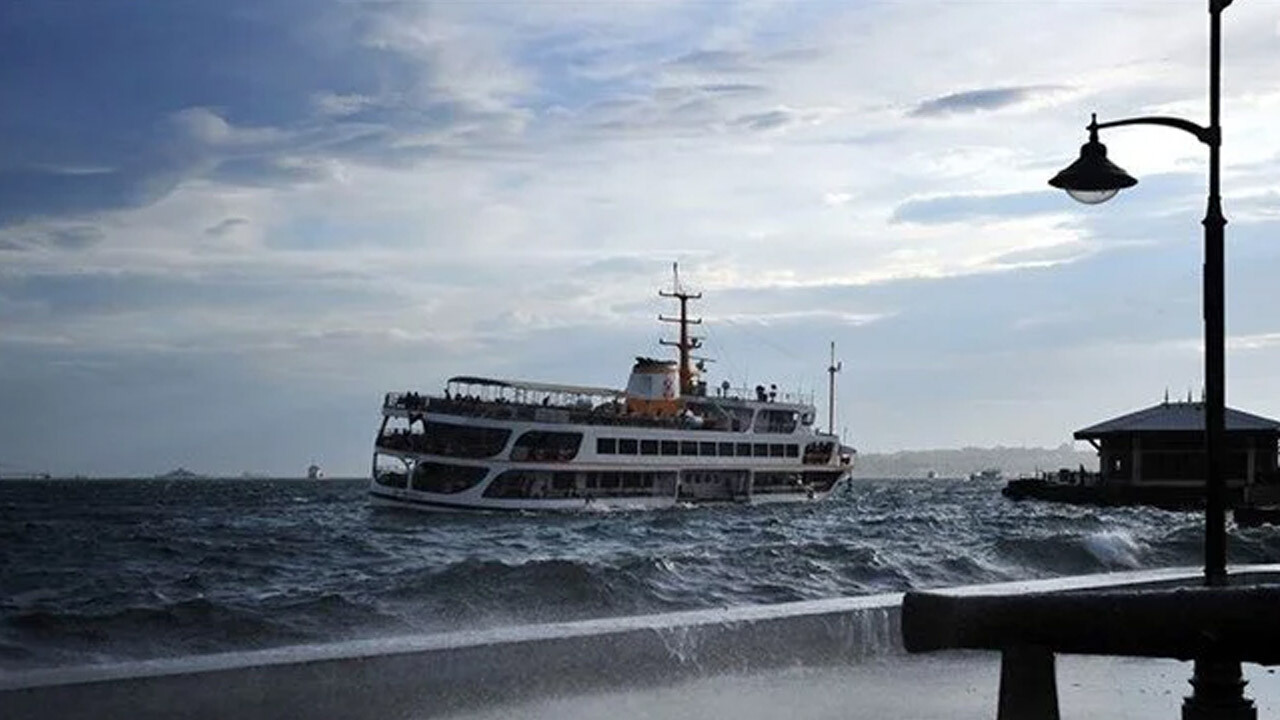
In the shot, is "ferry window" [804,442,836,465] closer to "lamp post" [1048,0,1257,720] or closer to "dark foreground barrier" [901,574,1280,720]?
"lamp post" [1048,0,1257,720]

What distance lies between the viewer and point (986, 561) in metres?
29.9

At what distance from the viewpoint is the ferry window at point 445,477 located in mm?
57531

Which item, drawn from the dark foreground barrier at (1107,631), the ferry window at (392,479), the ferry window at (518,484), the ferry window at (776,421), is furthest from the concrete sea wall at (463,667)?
the ferry window at (776,421)

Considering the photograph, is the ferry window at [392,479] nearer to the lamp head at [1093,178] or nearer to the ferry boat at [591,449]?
the ferry boat at [591,449]

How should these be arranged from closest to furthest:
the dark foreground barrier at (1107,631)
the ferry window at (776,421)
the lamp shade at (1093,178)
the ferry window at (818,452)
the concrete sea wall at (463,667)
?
1. the dark foreground barrier at (1107,631)
2. the concrete sea wall at (463,667)
3. the lamp shade at (1093,178)
4. the ferry window at (776,421)
5. the ferry window at (818,452)

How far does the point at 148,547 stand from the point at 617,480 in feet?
84.2

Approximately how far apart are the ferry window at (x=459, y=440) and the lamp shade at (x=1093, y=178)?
163 ft

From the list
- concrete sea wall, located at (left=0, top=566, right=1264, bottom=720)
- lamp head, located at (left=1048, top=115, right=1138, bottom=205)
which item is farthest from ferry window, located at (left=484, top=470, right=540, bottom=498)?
lamp head, located at (left=1048, top=115, right=1138, bottom=205)

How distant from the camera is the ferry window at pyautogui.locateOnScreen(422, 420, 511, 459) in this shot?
190 feet

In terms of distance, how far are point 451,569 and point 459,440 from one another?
33043mm

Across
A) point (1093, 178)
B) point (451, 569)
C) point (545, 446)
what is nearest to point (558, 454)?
point (545, 446)

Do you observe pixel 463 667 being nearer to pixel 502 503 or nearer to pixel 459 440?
pixel 502 503

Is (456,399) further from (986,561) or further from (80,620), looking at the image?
(80,620)

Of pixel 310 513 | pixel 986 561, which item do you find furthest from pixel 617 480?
pixel 986 561
